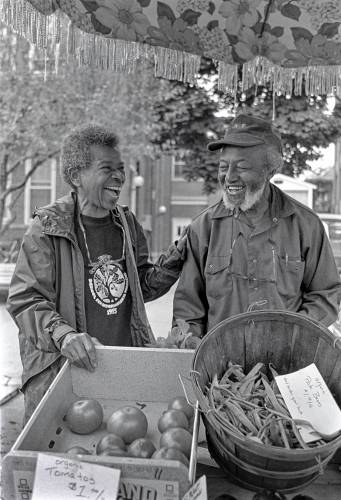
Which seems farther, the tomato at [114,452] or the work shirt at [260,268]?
the work shirt at [260,268]

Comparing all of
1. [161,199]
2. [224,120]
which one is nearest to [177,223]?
[161,199]

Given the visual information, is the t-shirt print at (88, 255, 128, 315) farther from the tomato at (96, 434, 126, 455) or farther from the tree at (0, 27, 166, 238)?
the tree at (0, 27, 166, 238)

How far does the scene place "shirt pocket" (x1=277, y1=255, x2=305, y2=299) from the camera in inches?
111

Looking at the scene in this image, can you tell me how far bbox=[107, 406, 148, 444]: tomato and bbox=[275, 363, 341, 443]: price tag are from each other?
0.47m

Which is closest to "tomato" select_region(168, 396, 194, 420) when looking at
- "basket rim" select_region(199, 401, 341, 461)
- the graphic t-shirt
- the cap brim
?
"basket rim" select_region(199, 401, 341, 461)

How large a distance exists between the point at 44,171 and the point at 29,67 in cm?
697

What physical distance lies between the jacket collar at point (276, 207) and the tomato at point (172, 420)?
1366mm

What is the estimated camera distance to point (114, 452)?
1580 mm

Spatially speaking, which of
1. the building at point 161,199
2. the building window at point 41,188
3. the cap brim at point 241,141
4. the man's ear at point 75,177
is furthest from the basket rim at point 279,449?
the building at point 161,199

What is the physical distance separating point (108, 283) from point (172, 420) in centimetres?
96

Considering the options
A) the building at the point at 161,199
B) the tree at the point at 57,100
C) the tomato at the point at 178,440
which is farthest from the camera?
the building at the point at 161,199

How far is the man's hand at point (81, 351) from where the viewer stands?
202 centimetres

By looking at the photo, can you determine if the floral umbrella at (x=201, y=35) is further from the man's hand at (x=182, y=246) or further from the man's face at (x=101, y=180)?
the man's hand at (x=182, y=246)

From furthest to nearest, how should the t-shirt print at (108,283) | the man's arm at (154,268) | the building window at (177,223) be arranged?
1. the building window at (177,223)
2. the man's arm at (154,268)
3. the t-shirt print at (108,283)
